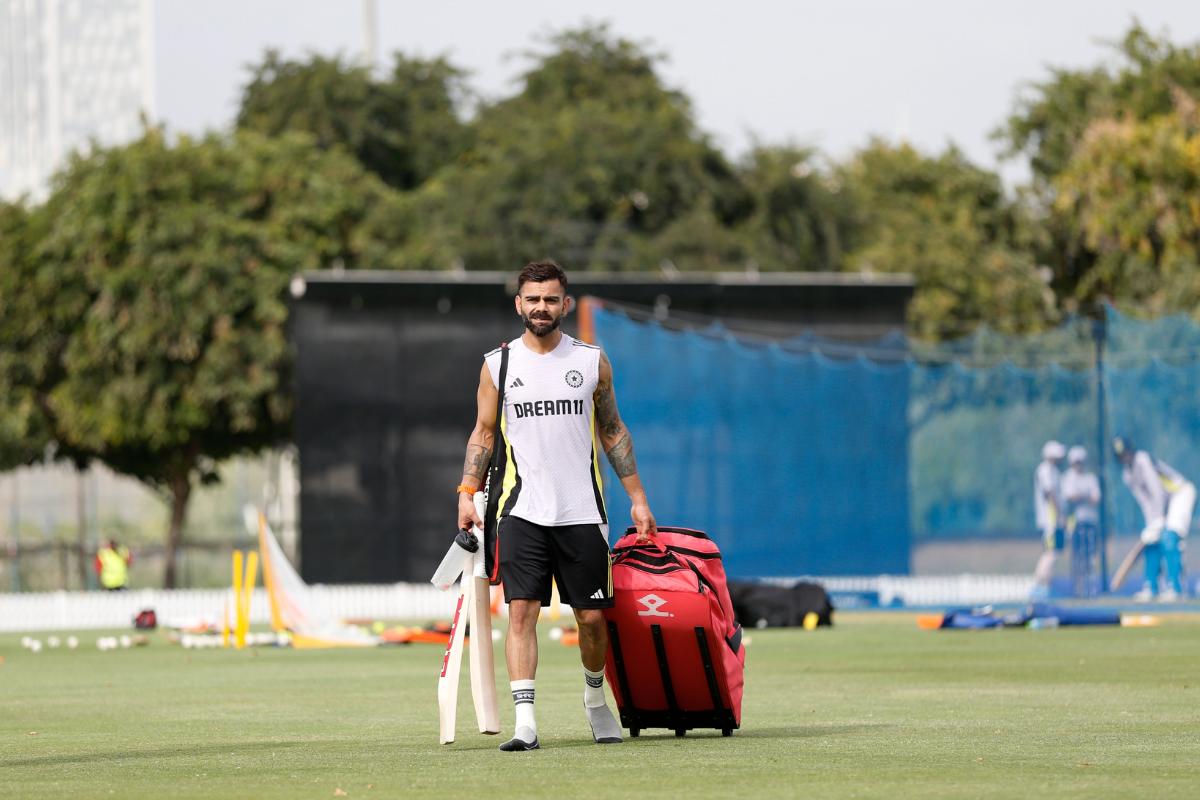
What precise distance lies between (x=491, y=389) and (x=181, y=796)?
2365 mm

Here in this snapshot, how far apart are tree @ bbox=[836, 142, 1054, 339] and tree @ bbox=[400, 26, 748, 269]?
3395mm

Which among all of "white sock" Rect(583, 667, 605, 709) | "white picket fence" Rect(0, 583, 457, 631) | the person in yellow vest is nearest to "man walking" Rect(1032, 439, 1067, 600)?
"white picket fence" Rect(0, 583, 457, 631)

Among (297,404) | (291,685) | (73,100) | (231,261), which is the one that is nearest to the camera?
(291,685)

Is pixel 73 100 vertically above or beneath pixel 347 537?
above

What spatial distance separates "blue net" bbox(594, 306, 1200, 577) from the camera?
25.8 m

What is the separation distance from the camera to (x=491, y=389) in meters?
8.66

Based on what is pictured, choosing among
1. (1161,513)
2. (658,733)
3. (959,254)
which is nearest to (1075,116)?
(959,254)

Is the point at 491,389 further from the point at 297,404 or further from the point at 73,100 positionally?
the point at 73,100

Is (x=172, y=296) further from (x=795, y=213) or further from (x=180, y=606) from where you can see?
(x=795, y=213)

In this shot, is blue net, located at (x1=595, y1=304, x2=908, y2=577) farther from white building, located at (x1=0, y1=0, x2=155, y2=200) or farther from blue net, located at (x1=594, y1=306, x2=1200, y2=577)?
white building, located at (x1=0, y1=0, x2=155, y2=200)

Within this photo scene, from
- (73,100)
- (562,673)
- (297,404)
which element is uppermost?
(73,100)

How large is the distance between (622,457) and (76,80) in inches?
2261

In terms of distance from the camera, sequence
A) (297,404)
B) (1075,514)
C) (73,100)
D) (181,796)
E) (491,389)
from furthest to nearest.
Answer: (73,100), (297,404), (1075,514), (491,389), (181,796)

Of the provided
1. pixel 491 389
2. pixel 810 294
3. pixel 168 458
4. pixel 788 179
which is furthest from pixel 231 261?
pixel 491 389
